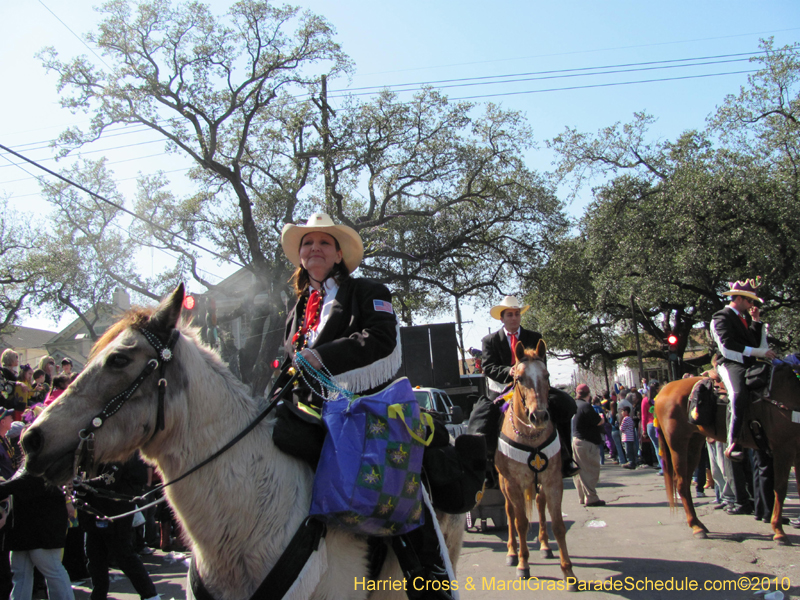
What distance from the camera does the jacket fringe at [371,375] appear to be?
2.76 m

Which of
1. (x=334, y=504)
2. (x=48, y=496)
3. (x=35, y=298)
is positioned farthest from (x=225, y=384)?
(x=35, y=298)

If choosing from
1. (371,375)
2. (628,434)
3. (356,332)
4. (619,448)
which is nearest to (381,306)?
(356,332)

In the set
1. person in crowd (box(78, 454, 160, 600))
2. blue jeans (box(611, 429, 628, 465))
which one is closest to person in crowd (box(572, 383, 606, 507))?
blue jeans (box(611, 429, 628, 465))

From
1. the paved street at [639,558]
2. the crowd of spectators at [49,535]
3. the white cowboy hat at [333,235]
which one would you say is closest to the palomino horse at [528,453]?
the paved street at [639,558]

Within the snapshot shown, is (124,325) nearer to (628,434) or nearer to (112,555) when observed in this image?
(112,555)

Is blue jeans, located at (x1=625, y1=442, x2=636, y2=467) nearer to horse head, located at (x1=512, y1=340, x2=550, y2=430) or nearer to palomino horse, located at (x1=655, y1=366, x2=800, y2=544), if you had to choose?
palomino horse, located at (x1=655, y1=366, x2=800, y2=544)

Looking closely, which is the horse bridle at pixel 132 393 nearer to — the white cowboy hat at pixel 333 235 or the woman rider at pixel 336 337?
the woman rider at pixel 336 337

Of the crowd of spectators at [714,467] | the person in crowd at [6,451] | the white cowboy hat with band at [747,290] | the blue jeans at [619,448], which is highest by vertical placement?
the white cowboy hat with band at [747,290]

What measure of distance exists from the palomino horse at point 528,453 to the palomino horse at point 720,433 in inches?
100.0

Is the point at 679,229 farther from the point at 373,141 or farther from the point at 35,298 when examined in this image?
the point at 35,298

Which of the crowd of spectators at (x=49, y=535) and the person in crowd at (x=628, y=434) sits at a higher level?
the crowd of spectators at (x=49, y=535)

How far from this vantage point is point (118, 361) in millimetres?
2311

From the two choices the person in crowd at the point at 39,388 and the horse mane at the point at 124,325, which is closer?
the horse mane at the point at 124,325

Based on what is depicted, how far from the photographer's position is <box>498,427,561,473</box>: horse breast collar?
6.14 meters
